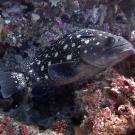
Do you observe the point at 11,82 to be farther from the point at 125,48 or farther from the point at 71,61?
the point at 125,48

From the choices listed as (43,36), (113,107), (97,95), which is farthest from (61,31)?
(113,107)

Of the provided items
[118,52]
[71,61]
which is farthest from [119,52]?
[71,61]

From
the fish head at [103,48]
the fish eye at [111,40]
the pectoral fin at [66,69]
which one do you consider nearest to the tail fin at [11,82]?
the pectoral fin at [66,69]

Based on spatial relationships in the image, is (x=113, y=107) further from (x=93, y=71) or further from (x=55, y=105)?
(x=55, y=105)

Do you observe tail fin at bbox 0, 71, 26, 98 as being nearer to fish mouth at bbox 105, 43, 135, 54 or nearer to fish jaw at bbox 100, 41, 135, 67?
fish jaw at bbox 100, 41, 135, 67

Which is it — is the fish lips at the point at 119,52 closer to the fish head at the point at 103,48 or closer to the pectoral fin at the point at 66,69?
the fish head at the point at 103,48

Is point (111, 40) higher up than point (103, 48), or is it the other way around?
point (111, 40)

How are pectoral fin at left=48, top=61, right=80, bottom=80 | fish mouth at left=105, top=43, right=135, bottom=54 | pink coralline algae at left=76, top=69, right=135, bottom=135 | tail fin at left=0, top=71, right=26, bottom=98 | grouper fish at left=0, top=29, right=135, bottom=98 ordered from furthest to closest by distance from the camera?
tail fin at left=0, top=71, right=26, bottom=98
pectoral fin at left=48, top=61, right=80, bottom=80
grouper fish at left=0, top=29, right=135, bottom=98
fish mouth at left=105, top=43, right=135, bottom=54
pink coralline algae at left=76, top=69, right=135, bottom=135

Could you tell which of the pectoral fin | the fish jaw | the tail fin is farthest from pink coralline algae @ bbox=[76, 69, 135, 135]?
the tail fin
